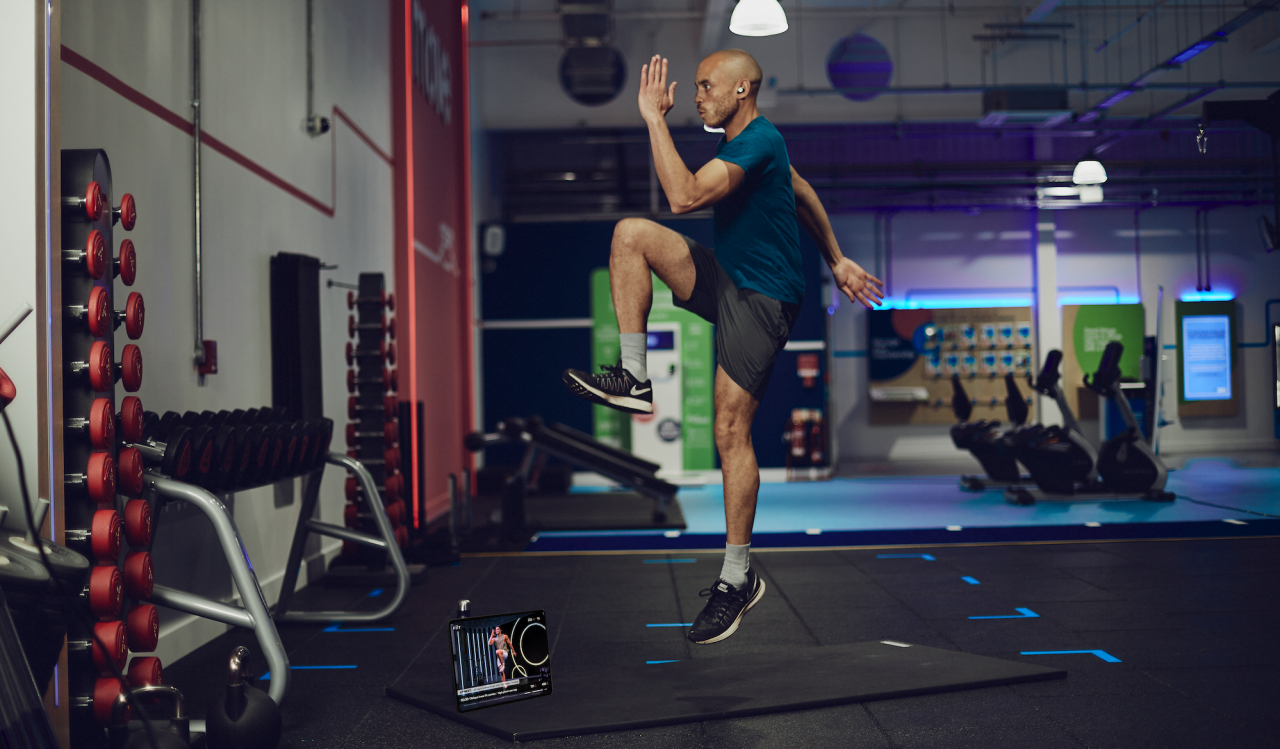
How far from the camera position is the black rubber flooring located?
2.23 m

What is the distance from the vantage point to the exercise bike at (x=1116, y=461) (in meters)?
6.80

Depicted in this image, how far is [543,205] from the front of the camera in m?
10.1

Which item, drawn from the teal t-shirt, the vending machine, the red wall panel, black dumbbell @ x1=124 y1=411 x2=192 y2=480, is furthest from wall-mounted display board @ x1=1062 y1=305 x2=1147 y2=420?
black dumbbell @ x1=124 y1=411 x2=192 y2=480

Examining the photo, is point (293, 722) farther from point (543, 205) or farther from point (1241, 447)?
point (1241, 447)

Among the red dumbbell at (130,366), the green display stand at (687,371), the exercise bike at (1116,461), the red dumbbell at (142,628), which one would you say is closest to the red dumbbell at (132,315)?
the red dumbbell at (130,366)

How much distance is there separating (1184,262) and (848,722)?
1070 cm

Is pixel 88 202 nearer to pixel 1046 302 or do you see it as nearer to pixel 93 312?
pixel 93 312

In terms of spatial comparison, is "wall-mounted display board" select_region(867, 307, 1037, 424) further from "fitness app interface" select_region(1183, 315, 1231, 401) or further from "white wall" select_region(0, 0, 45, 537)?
"white wall" select_region(0, 0, 45, 537)

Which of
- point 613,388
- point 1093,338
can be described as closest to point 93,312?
point 613,388

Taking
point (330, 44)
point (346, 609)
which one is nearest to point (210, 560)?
point (346, 609)

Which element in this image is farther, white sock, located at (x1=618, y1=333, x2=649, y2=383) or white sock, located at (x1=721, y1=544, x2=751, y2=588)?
white sock, located at (x1=721, y1=544, x2=751, y2=588)

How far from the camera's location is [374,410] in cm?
429

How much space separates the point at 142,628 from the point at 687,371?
22.7 feet

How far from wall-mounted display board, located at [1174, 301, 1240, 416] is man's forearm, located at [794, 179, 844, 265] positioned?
9.60m
